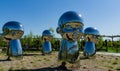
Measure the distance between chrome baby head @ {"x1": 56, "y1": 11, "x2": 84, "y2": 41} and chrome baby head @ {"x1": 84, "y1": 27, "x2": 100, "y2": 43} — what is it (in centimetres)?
655

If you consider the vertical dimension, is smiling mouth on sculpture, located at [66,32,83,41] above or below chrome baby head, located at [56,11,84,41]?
below

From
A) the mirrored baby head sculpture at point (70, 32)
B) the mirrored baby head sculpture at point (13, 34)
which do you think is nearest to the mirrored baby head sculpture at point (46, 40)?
the mirrored baby head sculpture at point (13, 34)

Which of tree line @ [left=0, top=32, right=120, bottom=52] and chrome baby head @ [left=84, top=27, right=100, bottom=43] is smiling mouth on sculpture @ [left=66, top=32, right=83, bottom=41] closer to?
chrome baby head @ [left=84, top=27, right=100, bottom=43]

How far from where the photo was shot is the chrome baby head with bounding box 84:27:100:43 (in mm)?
18188

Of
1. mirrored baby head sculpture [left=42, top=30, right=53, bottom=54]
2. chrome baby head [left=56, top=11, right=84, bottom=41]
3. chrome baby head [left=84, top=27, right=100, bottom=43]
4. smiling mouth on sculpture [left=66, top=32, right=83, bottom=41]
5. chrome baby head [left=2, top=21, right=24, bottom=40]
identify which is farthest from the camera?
mirrored baby head sculpture [left=42, top=30, right=53, bottom=54]

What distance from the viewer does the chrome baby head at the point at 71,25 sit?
1153cm

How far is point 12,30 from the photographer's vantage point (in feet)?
52.3

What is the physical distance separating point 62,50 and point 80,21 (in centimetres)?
174

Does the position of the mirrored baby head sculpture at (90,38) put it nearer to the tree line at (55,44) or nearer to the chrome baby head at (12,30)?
the chrome baby head at (12,30)

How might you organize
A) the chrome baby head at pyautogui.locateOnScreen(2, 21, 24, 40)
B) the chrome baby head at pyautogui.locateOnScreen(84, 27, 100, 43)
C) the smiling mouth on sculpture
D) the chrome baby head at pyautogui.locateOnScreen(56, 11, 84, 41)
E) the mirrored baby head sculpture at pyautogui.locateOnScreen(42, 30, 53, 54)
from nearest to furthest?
the chrome baby head at pyautogui.locateOnScreen(56, 11, 84, 41) < the smiling mouth on sculpture < the chrome baby head at pyautogui.locateOnScreen(2, 21, 24, 40) < the chrome baby head at pyautogui.locateOnScreen(84, 27, 100, 43) < the mirrored baby head sculpture at pyautogui.locateOnScreen(42, 30, 53, 54)

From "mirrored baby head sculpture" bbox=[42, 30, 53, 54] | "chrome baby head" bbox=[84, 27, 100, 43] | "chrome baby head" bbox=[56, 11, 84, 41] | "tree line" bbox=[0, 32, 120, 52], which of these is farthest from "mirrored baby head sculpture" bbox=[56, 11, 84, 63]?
"tree line" bbox=[0, 32, 120, 52]

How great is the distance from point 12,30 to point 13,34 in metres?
0.32

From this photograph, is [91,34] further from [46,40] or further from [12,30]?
[12,30]

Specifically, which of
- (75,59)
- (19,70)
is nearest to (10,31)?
(19,70)
